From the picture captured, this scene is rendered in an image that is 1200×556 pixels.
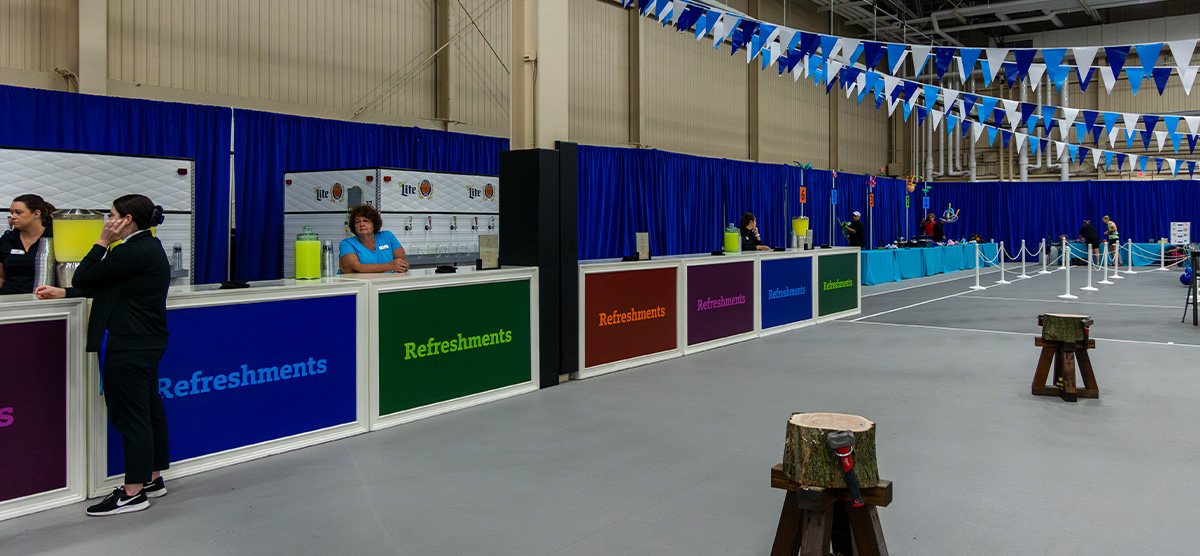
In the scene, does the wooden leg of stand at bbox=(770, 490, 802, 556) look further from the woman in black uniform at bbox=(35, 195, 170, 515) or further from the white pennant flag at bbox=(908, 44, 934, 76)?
the white pennant flag at bbox=(908, 44, 934, 76)

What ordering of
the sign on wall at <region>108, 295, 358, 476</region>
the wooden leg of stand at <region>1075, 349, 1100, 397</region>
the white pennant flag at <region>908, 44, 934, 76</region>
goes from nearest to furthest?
1. the sign on wall at <region>108, 295, 358, 476</region>
2. the wooden leg of stand at <region>1075, 349, 1100, 397</region>
3. the white pennant flag at <region>908, 44, 934, 76</region>

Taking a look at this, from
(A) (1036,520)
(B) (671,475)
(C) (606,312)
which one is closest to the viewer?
(A) (1036,520)

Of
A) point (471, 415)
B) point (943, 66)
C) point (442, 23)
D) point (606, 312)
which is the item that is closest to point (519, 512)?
point (471, 415)

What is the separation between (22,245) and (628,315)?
4607 millimetres

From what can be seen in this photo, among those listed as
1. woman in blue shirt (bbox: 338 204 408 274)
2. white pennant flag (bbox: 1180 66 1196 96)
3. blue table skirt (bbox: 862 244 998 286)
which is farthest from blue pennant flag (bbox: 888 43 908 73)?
blue table skirt (bbox: 862 244 998 286)

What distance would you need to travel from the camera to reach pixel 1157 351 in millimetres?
8102

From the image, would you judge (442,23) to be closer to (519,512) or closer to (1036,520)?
(519,512)

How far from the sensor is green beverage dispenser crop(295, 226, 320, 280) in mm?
5066

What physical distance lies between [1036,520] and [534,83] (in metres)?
4.89

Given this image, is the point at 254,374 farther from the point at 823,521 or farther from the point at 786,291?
the point at 786,291

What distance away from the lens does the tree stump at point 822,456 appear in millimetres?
2648

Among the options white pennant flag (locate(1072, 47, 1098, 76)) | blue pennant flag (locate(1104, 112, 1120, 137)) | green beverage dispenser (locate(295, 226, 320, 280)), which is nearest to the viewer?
green beverage dispenser (locate(295, 226, 320, 280))

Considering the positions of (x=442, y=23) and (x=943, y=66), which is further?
(x=442, y=23)

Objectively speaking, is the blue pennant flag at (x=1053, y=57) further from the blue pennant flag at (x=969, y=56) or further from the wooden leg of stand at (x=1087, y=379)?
the wooden leg of stand at (x=1087, y=379)
